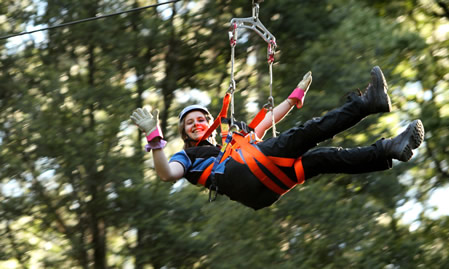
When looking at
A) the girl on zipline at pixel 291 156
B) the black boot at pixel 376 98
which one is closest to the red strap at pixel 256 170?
the girl on zipline at pixel 291 156

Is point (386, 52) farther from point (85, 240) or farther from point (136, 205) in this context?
point (85, 240)

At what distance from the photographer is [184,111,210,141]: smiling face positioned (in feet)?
15.4

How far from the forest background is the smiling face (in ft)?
11.9

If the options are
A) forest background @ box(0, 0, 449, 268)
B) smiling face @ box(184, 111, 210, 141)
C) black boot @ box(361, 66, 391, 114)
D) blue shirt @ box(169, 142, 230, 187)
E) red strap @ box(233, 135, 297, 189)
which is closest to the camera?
black boot @ box(361, 66, 391, 114)

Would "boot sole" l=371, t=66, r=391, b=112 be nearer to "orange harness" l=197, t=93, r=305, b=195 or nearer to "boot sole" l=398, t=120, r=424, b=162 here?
"boot sole" l=398, t=120, r=424, b=162

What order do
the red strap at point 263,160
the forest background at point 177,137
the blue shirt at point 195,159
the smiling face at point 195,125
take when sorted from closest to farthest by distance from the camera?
the red strap at point 263,160 < the blue shirt at point 195,159 < the smiling face at point 195,125 < the forest background at point 177,137

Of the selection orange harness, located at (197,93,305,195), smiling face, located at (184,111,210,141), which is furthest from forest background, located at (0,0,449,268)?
orange harness, located at (197,93,305,195)

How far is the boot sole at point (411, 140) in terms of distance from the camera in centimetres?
397

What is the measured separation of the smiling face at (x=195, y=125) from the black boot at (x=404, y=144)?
112cm

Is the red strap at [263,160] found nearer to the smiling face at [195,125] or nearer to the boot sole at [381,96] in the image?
the smiling face at [195,125]

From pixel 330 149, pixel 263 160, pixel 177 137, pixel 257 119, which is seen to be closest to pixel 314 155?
pixel 330 149

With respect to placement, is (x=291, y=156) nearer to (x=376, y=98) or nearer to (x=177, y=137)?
(x=376, y=98)

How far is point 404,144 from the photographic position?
3.99 metres

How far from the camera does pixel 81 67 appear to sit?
29.9ft
